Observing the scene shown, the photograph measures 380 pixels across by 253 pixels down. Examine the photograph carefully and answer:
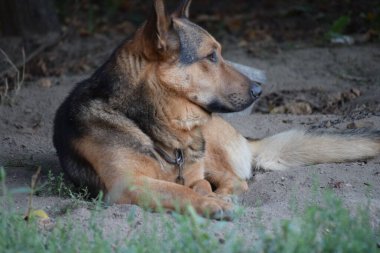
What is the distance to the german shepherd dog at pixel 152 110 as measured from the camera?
468 centimetres

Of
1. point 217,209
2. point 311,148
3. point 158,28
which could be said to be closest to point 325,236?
point 217,209

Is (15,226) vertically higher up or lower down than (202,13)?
higher up

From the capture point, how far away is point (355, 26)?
9.84 metres

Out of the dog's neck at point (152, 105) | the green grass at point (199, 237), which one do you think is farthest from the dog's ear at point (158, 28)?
the green grass at point (199, 237)

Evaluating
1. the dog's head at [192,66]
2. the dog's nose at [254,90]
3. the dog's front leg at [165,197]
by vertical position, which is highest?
the dog's head at [192,66]

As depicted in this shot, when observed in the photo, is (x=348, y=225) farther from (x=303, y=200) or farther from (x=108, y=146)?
(x=108, y=146)

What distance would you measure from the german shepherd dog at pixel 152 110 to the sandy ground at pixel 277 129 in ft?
1.08

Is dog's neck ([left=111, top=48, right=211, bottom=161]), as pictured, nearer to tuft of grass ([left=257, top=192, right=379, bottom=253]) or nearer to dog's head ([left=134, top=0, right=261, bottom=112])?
dog's head ([left=134, top=0, right=261, bottom=112])

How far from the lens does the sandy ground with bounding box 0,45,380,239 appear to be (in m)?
4.35

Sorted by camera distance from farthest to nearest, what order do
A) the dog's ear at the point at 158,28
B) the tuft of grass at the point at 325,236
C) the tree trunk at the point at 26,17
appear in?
the tree trunk at the point at 26,17 → the dog's ear at the point at 158,28 → the tuft of grass at the point at 325,236

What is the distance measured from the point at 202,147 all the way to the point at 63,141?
1.04 m

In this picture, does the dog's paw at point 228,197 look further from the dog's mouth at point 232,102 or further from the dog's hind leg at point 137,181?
the dog's mouth at point 232,102

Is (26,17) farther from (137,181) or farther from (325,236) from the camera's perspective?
(325,236)

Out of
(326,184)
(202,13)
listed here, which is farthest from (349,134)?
(202,13)
